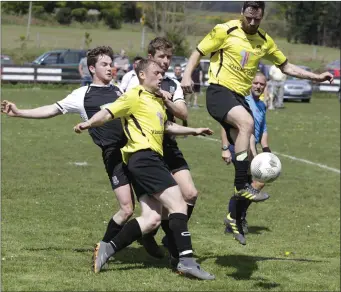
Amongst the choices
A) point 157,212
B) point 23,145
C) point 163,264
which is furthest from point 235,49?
point 23,145

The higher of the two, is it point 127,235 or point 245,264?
point 127,235

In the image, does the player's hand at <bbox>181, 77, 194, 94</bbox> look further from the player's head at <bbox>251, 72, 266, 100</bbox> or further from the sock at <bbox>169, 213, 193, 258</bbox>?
the player's head at <bbox>251, 72, 266, 100</bbox>

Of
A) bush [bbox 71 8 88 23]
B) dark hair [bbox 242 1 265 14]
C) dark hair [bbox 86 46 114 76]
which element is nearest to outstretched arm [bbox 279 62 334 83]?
dark hair [bbox 242 1 265 14]

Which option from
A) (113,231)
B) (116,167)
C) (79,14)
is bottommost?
(79,14)

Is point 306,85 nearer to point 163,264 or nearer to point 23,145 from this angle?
point 23,145

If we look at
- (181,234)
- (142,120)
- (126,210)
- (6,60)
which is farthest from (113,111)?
(6,60)

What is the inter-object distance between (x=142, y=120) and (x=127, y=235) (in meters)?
1.39

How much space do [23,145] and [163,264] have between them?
11091 mm

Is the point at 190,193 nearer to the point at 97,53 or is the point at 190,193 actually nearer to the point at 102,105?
the point at 102,105

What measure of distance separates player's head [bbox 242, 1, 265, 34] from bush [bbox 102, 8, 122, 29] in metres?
41.1

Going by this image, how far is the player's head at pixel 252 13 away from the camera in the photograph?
845 cm

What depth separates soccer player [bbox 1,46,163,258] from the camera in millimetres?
8820

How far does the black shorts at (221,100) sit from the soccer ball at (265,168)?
594 millimetres

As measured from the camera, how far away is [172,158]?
363 inches
